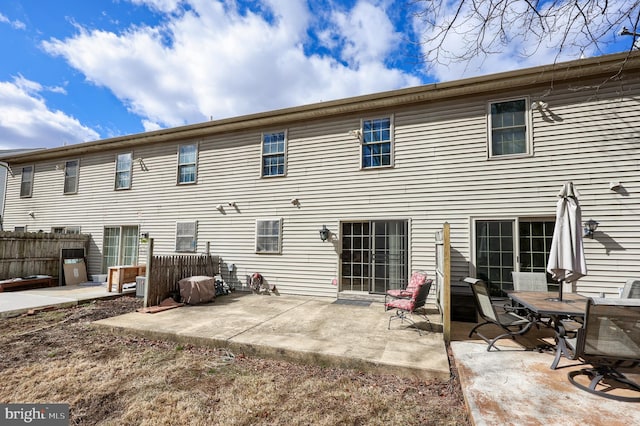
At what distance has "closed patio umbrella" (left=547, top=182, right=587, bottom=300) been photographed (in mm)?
3936

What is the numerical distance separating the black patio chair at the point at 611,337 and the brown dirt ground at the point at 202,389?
132 centimetres

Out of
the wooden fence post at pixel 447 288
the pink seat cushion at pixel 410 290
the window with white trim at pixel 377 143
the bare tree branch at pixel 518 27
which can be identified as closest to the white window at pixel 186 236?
the window with white trim at pixel 377 143

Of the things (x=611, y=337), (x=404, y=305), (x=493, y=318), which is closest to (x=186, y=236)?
(x=404, y=305)

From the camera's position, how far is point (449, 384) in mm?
3270

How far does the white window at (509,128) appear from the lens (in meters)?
6.42

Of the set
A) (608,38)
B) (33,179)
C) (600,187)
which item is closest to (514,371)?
(608,38)

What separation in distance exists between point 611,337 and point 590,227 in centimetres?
395

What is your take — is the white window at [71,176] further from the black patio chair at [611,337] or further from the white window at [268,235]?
the black patio chair at [611,337]

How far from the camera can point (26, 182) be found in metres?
13.1

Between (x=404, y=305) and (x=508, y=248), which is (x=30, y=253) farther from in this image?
(x=508, y=248)

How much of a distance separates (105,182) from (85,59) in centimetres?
454

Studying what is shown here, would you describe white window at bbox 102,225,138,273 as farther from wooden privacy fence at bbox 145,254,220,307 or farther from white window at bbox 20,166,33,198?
white window at bbox 20,166,33,198

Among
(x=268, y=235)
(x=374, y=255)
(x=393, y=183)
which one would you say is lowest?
(x=374, y=255)

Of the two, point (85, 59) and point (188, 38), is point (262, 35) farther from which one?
point (85, 59)
